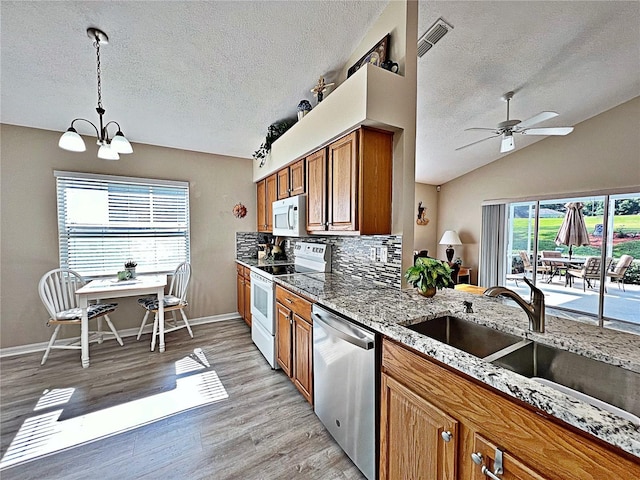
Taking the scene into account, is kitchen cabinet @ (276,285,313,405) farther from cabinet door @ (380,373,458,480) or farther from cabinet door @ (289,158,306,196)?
cabinet door @ (289,158,306,196)

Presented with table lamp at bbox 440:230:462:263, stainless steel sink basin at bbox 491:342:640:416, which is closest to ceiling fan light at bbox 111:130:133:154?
stainless steel sink basin at bbox 491:342:640:416

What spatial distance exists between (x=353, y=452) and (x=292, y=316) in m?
1.00

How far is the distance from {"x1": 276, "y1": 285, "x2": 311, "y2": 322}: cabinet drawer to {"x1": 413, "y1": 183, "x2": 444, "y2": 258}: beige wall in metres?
4.81

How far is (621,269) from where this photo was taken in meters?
4.15

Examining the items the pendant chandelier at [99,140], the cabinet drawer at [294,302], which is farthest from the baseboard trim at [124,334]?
the pendant chandelier at [99,140]

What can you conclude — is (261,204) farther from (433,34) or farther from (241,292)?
(433,34)

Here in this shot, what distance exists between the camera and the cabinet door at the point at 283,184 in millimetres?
3176

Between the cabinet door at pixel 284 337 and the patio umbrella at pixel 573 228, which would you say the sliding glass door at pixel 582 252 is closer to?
the patio umbrella at pixel 573 228

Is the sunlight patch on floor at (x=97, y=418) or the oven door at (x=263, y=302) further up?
the oven door at (x=263, y=302)

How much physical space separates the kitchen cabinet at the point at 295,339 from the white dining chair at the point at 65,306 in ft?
6.75

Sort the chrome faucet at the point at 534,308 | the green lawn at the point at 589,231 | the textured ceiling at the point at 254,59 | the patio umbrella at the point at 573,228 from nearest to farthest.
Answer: the chrome faucet at the point at 534,308 → the textured ceiling at the point at 254,59 → the green lawn at the point at 589,231 → the patio umbrella at the point at 573,228

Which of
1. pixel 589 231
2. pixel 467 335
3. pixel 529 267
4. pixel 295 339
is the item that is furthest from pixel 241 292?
pixel 589 231

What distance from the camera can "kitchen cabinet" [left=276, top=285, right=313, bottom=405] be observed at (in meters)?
2.05

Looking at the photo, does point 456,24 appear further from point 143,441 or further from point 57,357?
point 57,357
